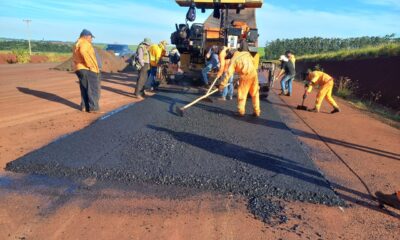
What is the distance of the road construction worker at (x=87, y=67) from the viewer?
6.94 m

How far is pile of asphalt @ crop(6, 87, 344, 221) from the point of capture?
3.79 meters

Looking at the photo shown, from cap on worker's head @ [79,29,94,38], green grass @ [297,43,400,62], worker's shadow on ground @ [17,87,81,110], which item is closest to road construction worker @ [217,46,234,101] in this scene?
cap on worker's head @ [79,29,94,38]

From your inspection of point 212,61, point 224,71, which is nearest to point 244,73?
point 224,71

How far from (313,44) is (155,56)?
34505 millimetres

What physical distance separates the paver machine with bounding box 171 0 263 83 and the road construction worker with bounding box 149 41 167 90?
454 millimetres

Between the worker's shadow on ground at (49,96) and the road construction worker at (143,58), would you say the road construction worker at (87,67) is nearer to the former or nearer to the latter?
the worker's shadow on ground at (49,96)

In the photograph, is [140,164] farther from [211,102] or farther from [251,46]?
[251,46]

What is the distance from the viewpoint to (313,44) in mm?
40812

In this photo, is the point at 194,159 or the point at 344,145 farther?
the point at 344,145

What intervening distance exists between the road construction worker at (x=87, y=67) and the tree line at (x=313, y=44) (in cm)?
3116

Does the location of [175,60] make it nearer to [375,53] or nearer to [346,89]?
[346,89]

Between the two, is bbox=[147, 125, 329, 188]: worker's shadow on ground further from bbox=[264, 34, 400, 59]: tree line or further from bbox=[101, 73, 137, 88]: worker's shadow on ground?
bbox=[264, 34, 400, 59]: tree line

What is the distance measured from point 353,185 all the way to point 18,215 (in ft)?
11.7

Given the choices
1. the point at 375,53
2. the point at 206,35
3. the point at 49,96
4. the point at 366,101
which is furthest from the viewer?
the point at 375,53
